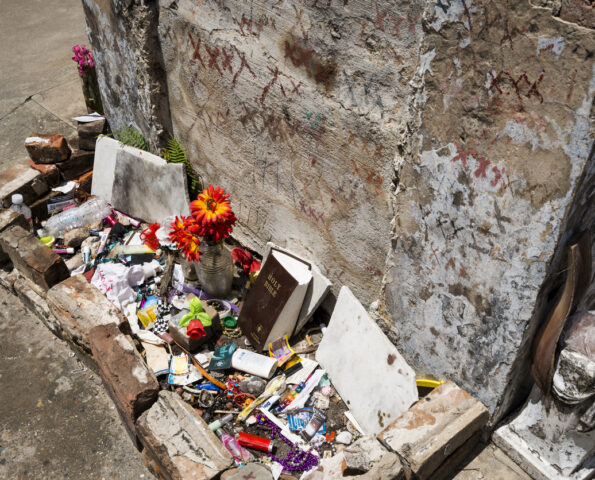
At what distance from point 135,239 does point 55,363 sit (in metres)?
1.28

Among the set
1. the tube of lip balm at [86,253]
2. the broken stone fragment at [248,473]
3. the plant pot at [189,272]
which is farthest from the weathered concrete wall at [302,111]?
the broken stone fragment at [248,473]

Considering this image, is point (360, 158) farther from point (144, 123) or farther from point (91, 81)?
point (91, 81)

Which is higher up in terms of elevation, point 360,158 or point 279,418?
point 360,158

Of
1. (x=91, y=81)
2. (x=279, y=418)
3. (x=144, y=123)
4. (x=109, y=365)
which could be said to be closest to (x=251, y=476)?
(x=279, y=418)

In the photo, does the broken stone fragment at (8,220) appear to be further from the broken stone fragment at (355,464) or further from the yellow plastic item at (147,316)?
the broken stone fragment at (355,464)

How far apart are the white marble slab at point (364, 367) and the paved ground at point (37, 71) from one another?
13.2ft

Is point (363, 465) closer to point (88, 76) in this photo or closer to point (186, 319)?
point (186, 319)

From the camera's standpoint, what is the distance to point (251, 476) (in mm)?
2789

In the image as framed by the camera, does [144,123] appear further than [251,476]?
Yes

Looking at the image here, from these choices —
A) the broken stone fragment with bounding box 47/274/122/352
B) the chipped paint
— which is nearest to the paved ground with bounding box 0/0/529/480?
the broken stone fragment with bounding box 47/274/122/352

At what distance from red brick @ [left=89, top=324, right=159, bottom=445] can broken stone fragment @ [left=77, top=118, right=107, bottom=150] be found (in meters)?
2.57

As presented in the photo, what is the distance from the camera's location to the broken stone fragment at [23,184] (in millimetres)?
4766

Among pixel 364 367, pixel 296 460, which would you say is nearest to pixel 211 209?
pixel 364 367

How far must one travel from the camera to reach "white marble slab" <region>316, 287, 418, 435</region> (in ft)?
10.5
